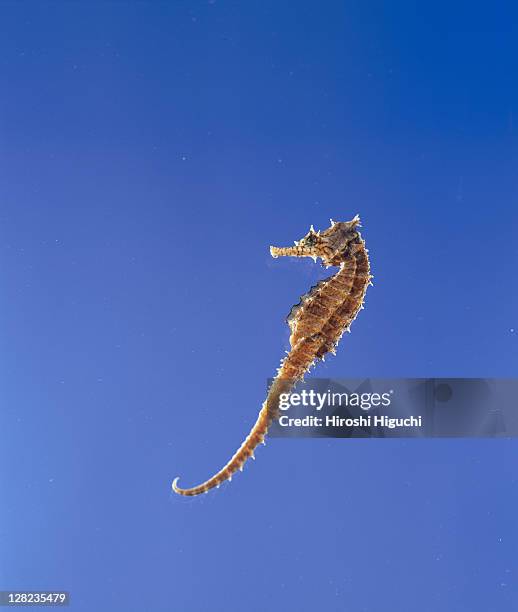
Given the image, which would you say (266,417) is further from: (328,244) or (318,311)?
(328,244)

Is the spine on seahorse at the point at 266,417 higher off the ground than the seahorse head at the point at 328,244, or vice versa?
the seahorse head at the point at 328,244

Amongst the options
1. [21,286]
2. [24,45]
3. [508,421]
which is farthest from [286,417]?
[24,45]

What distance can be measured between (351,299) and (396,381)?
1.58ft

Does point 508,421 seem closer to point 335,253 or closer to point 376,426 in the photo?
point 376,426

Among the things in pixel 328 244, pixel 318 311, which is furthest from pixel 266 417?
pixel 328 244

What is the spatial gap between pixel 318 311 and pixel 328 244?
31cm

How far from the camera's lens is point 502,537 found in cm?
321

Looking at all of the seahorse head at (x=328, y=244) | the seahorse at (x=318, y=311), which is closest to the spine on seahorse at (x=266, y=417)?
the seahorse at (x=318, y=311)

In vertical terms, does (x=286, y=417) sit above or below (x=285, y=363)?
below

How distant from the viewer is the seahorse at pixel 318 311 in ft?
9.57

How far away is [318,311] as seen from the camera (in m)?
2.92

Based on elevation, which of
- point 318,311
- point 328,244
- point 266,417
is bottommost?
point 266,417

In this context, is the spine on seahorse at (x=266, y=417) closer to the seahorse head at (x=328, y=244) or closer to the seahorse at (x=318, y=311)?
the seahorse at (x=318, y=311)

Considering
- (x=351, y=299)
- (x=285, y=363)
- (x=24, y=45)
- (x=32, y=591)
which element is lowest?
(x=32, y=591)
